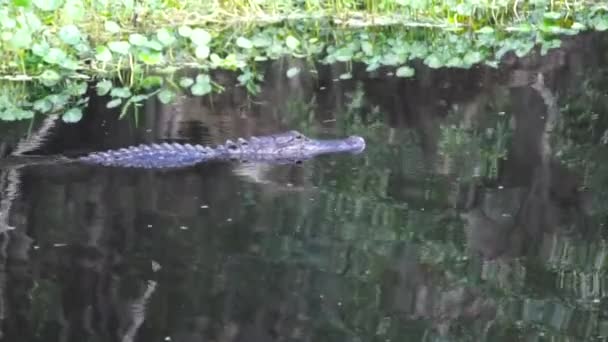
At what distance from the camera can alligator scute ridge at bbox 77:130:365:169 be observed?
17.2ft

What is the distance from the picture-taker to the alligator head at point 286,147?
5.34 metres

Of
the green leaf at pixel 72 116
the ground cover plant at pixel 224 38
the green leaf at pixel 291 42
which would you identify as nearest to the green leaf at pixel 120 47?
the ground cover plant at pixel 224 38

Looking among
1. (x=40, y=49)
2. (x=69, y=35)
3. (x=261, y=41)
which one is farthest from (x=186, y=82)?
(x=261, y=41)

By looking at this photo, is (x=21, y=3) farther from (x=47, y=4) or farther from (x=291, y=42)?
(x=291, y=42)

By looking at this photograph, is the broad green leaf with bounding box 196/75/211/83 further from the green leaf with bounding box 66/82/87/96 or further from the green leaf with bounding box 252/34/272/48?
the green leaf with bounding box 252/34/272/48

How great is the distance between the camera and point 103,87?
22.9 feet

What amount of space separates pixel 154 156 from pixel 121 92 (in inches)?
68.3

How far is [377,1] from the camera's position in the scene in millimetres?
9336

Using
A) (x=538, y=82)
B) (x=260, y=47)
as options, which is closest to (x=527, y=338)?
(x=538, y=82)

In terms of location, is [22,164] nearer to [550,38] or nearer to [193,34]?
[193,34]

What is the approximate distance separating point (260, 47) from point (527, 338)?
560 centimetres

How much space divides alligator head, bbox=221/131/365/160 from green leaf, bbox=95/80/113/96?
5.67 ft

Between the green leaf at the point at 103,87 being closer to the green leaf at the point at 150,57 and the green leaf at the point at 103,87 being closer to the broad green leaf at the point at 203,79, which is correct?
the green leaf at the point at 150,57

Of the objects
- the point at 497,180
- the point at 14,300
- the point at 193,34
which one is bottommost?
the point at 14,300
